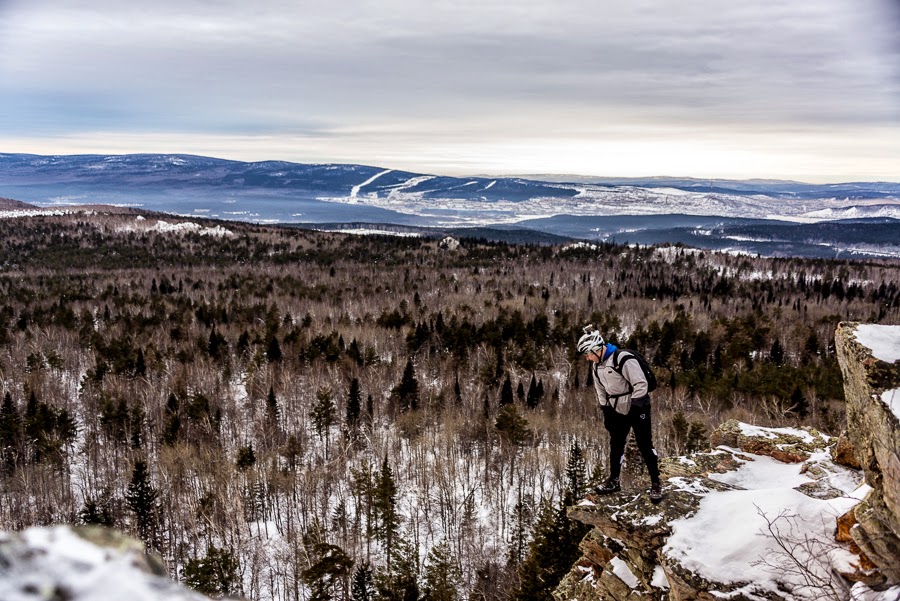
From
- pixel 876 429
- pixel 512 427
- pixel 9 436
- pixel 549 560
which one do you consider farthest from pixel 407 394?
pixel 876 429

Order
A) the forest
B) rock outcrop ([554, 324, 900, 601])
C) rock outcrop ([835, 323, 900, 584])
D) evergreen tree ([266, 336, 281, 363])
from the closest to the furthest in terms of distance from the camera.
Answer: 1. rock outcrop ([835, 323, 900, 584])
2. rock outcrop ([554, 324, 900, 601])
3. the forest
4. evergreen tree ([266, 336, 281, 363])

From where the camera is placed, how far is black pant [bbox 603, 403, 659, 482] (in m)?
9.81

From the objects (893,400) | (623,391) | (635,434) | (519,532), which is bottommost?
(519,532)

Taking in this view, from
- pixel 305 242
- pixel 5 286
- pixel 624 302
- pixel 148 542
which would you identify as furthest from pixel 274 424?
pixel 305 242

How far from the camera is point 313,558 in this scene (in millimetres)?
27641

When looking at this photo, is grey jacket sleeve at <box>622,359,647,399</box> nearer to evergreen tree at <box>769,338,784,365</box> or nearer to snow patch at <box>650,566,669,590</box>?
snow patch at <box>650,566,669,590</box>

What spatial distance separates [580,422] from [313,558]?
67.4ft

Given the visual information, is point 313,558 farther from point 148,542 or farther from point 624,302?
point 624,302

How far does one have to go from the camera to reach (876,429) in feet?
23.2

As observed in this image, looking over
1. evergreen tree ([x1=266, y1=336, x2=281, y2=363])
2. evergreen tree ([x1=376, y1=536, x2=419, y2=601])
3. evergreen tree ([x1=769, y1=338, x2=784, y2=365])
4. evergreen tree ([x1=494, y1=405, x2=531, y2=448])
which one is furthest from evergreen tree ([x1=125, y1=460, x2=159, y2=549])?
evergreen tree ([x1=769, y1=338, x2=784, y2=365])

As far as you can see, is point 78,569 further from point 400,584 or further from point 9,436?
point 9,436

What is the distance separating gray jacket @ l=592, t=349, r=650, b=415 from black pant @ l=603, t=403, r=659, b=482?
0.46ft

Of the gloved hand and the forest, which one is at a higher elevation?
the gloved hand

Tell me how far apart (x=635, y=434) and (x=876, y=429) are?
3.68 m
